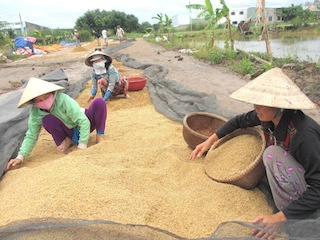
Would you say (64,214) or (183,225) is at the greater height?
(64,214)

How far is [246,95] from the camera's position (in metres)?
1.68

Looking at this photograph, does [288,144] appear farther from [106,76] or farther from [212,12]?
[212,12]

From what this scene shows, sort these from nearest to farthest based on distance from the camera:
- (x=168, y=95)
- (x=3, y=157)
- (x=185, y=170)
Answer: (x=185, y=170) < (x=3, y=157) < (x=168, y=95)

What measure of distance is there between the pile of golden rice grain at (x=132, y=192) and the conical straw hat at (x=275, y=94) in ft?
2.25

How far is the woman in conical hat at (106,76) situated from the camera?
14.1 feet

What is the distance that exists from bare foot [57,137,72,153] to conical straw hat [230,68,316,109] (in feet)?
6.04

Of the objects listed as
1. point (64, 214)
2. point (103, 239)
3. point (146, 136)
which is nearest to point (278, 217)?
point (103, 239)

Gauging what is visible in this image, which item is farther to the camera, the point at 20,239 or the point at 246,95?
the point at 246,95

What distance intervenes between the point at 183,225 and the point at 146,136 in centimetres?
152

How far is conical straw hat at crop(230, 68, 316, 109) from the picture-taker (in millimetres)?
1532

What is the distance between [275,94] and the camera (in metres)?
1.58

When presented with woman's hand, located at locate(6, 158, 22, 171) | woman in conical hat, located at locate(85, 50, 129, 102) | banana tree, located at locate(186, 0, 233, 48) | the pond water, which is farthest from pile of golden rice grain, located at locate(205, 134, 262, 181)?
banana tree, located at locate(186, 0, 233, 48)

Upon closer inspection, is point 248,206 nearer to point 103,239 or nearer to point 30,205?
point 103,239

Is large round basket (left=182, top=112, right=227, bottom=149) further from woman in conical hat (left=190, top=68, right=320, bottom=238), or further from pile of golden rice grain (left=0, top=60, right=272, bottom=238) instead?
woman in conical hat (left=190, top=68, right=320, bottom=238)
